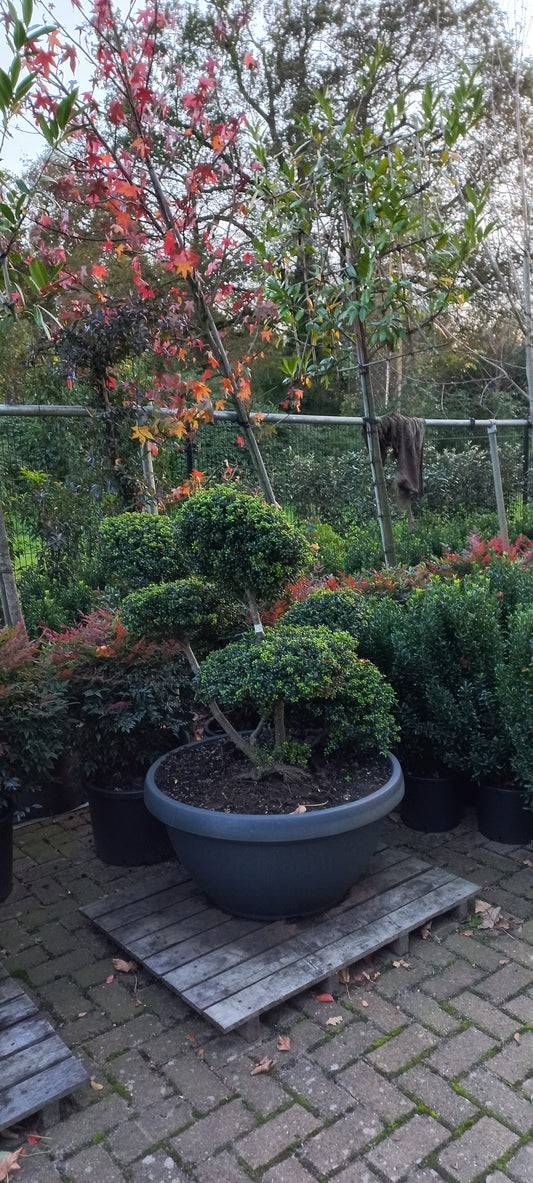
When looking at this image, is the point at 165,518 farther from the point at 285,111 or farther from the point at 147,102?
the point at 285,111

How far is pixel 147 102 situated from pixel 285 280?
1456 mm

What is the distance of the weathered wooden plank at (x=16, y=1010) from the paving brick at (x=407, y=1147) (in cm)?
106

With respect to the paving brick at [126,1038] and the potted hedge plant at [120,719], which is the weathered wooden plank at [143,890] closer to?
the potted hedge plant at [120,719]

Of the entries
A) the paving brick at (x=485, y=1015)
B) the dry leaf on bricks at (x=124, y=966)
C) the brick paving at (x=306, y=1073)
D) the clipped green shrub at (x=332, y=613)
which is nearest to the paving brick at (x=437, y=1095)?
the brick paving at (x=306, y=1073)

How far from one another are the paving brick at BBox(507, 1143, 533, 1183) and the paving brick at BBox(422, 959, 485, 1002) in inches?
22.4

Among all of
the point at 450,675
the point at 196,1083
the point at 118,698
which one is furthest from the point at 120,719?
the point at 450,675

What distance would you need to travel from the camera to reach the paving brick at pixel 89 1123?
1984 millimetres

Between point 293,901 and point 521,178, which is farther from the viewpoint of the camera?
point 521,178

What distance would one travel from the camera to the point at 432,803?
3.50 m

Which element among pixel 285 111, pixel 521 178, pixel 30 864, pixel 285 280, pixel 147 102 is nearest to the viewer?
pixel 30 864

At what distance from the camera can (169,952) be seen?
2.58 meters

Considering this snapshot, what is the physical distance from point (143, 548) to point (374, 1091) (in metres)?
1.93

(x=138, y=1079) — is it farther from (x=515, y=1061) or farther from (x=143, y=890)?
(x=515, y=1061)

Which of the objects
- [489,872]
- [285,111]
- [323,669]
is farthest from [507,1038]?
[285,111]
